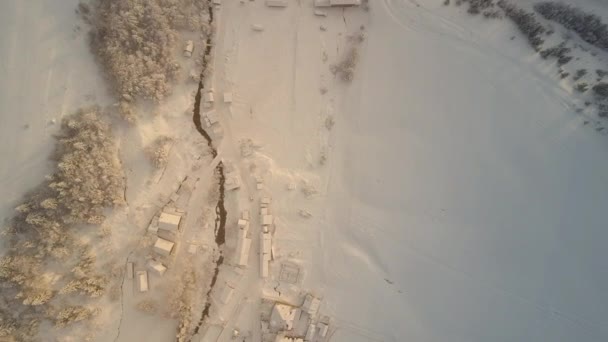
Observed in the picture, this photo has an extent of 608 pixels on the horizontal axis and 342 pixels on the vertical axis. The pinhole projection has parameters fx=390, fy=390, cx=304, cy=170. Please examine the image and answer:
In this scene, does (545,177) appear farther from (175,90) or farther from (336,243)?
(175,90)

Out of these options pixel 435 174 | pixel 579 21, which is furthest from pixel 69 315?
pixel 579 21

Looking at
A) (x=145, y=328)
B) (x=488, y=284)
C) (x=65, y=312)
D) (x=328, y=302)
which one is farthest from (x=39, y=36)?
(x=488, y=284)

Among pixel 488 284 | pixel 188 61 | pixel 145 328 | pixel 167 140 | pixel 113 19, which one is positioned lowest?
pixel 145 328

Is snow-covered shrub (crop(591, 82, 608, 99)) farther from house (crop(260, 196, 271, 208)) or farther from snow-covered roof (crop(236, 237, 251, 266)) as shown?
snow-covered roof (crop(236, 237, 251, 266))

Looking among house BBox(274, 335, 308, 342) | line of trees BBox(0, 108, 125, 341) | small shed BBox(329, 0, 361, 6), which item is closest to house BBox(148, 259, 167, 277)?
→ line of trees BBox(0, 108, 125, 341)

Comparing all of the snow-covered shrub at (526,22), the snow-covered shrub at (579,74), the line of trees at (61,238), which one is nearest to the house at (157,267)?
the line of trees at (61,238)

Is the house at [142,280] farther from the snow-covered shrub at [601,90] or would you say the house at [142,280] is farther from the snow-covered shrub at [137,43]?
the snow-covered shrub at [601,90]
